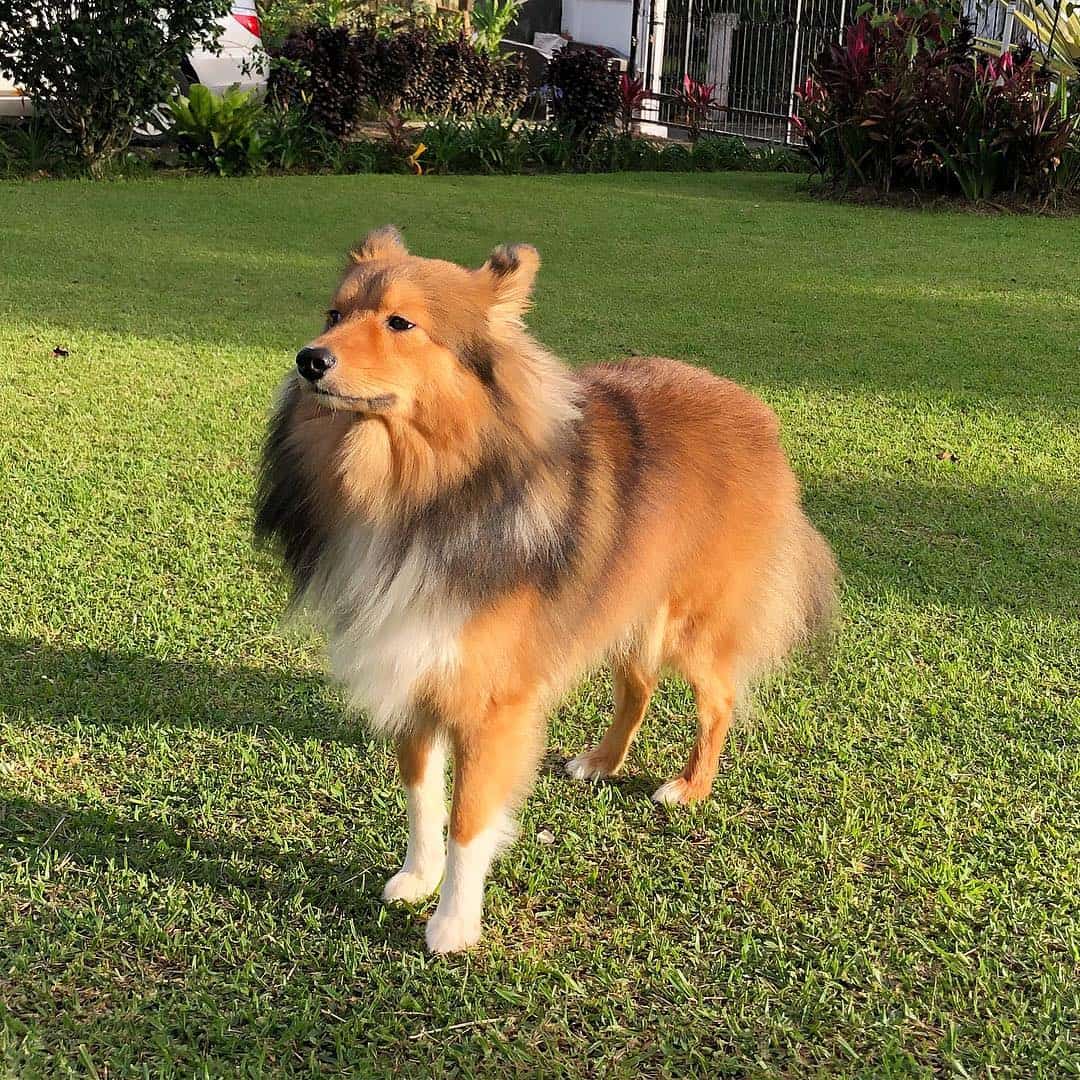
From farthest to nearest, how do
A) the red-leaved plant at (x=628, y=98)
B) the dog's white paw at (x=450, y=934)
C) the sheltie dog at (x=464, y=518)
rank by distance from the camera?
the red-leaved plant at (x=628, y=98)
the dog's white paw at (x=450, y=934)
the sheltie dog at (x=464, y=518)

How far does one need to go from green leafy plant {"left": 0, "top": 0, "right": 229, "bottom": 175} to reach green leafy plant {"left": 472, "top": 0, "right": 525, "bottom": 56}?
8.39 metres

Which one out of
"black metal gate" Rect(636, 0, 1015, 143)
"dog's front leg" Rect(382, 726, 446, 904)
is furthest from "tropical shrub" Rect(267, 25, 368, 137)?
"dog's front leg" Rect(382, 726, 446, 904)

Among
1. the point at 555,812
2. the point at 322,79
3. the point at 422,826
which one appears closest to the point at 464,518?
the point at 422,826

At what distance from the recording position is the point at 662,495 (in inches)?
105

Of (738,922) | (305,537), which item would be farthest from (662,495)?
(738,922)

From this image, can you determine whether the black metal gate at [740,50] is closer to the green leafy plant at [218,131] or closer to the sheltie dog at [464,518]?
the green leafy plant at [218,131]

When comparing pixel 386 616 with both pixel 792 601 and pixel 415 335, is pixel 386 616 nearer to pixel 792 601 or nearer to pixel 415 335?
pixel 415 335

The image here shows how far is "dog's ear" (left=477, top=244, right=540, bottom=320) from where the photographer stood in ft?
7.75

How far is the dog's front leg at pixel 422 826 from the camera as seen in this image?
2564 mm

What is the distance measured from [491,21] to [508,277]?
1929cm

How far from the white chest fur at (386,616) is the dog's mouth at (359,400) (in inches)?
11.2

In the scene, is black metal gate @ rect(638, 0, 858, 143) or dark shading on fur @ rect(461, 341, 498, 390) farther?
black metal gate @ rect(638, 0, 858, 143)

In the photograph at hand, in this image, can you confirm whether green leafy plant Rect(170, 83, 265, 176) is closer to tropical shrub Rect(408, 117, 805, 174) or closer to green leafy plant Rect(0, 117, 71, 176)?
green leafy plant Rect(0, 117, 71, 176)

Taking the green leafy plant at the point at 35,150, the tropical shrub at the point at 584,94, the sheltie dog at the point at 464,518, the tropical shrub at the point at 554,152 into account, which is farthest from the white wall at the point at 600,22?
the sheltie dog at the point at 464,518
